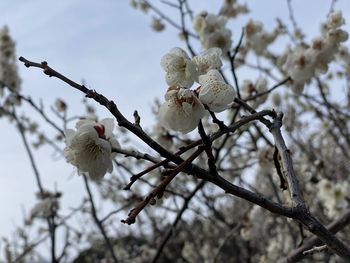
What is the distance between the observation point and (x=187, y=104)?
129 cm

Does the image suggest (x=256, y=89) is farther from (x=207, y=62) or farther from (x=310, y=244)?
(x=207, y=62)

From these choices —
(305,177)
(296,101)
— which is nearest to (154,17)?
(296,101)

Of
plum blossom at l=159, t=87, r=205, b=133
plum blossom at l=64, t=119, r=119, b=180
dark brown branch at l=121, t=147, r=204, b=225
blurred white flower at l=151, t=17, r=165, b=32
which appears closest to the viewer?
dark brown branch at l=121, t=147, r=204, b=225

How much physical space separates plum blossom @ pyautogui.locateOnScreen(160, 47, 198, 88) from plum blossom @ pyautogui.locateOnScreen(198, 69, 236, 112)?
93mm

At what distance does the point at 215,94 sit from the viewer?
52.1 inches

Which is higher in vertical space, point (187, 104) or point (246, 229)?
point (246, 229)

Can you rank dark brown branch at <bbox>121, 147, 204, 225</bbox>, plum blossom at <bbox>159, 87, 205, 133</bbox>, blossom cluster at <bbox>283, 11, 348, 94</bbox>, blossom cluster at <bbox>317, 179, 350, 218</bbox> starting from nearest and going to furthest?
dark brown branch at <bbox>121, 147, 204, 225</bbox> < plum blossom at <bbox>159, 87, 205, 133</bbox> < blossom cluster at <bbox>283, 11, 348, 94</bbox> < blossom cluster at <bbox>317, 179, 350, 218</bbox>

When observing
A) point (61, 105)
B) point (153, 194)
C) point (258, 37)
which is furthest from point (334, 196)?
point (153, 194)

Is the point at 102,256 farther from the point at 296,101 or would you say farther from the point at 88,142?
the point at 88,142

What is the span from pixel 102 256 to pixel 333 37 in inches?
263

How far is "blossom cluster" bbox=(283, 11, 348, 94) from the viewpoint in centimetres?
324

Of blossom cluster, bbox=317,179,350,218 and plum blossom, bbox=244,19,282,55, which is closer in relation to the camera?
plum blossom, bbox=244,19,282,55

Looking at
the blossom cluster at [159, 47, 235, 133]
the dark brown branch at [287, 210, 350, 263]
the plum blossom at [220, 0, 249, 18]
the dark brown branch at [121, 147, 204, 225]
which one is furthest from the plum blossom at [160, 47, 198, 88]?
the plum blossom at [220, 0, 249, 18]

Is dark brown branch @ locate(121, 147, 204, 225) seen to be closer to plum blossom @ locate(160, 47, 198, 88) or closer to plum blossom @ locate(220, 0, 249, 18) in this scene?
plum blossom @ locate(160, 47, 198, 88)
